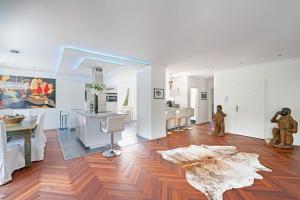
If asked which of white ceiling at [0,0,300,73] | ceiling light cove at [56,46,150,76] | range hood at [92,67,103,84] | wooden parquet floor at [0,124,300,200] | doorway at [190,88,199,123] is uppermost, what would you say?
white ceiling at [0,0,300,73]

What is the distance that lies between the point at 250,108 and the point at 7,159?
6.70 meters

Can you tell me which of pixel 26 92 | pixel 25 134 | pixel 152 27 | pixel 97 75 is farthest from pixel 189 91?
pixel 26 92

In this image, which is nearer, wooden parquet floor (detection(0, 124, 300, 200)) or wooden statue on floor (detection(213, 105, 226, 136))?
wooden parquet floor (detection(0, 124, 300, 200))

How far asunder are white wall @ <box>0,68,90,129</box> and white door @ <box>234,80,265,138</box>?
6771 millimetres

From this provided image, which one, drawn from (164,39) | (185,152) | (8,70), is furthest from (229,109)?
(8,70)

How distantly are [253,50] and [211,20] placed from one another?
7.27ft

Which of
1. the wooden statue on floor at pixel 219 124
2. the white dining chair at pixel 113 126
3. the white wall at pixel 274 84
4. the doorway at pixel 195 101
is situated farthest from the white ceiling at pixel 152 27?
the doorway at pixel 195 101

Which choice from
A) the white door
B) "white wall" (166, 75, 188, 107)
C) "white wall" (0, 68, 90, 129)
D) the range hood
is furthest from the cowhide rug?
"white wall" (0, 68, 90, 129)

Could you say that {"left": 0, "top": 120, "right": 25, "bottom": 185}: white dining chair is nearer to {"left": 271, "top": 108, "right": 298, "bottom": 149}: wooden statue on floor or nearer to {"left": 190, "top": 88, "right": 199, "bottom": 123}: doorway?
{"left": 271, "top": 108, "right": 298, "bottom": 149}: wooden statue on floor

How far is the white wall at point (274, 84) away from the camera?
4.38m

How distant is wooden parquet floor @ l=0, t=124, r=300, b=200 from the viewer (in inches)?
→ 82.6

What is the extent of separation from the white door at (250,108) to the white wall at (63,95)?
267 inches

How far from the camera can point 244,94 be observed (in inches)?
213

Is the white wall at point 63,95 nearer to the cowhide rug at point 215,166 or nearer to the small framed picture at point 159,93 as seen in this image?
the small framed picture at point 159,93
